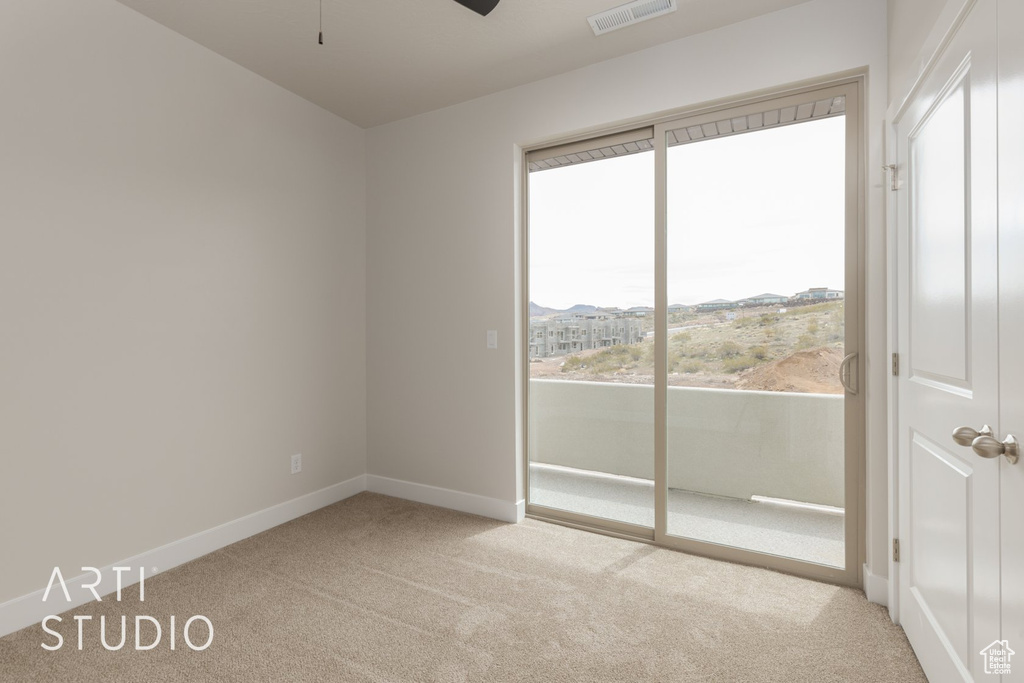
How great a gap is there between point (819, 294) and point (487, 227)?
196 cm

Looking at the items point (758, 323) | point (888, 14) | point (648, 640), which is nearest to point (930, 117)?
point (888, 14)

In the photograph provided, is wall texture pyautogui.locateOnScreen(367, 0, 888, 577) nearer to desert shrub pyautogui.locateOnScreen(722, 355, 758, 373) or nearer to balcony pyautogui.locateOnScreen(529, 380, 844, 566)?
balcony pyautogui.locateOnScreen(529, 380, 844, 566)

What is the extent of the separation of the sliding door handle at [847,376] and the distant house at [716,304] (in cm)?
57

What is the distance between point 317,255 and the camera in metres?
3.54

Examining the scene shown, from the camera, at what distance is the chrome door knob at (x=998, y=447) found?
1.21 m

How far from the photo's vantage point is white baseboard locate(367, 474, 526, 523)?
3.33 m

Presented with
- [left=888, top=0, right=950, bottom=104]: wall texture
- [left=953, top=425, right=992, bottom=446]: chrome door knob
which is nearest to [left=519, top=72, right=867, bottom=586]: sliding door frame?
[left=888, top=0, right=950, bottom=104]: wall texture

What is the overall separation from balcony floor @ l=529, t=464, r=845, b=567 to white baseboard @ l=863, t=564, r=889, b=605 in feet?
0.61

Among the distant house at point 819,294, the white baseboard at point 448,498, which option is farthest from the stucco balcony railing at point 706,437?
the distant house at point 819,294

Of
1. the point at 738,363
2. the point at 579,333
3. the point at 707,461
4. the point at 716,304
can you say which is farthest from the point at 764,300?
the point at 579,333

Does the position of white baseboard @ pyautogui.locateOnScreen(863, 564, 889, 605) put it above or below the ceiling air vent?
below

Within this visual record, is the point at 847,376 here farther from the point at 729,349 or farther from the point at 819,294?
the point at 729,349

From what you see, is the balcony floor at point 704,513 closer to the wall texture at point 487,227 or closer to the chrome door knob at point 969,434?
the wall texture at point 487,227

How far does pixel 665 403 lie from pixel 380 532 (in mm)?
1874
